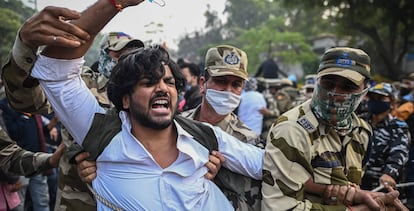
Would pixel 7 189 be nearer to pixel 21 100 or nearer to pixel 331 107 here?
pixel 21 100

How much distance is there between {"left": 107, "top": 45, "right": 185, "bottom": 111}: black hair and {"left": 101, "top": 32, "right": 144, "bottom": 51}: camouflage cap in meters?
0.88

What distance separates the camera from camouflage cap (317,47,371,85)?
7.28 ft

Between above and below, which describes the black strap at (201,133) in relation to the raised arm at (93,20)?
below

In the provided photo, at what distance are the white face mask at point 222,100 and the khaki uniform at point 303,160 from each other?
1.00m

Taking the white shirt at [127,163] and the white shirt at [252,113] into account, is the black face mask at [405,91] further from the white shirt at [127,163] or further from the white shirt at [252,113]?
the white shirt at [127,163]

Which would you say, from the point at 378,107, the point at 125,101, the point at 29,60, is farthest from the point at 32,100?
the point at 378,107

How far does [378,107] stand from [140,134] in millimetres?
3491

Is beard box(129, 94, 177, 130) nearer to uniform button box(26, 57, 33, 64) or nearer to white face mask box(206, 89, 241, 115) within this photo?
uniform button box(26, 57, 33, 64)

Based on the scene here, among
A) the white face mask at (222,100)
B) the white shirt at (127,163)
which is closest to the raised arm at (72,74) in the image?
the white shirt at (127,163)

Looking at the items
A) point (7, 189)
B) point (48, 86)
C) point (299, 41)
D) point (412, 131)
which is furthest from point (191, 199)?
point (299, 41)

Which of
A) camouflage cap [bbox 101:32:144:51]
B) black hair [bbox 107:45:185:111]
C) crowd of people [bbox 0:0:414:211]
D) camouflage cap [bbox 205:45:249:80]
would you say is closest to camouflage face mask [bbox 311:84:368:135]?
crowd of people [bbox 0:0:414:211]

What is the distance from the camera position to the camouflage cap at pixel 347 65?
2219 mm

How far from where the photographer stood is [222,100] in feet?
10.8

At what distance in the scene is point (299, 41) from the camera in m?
32.9
